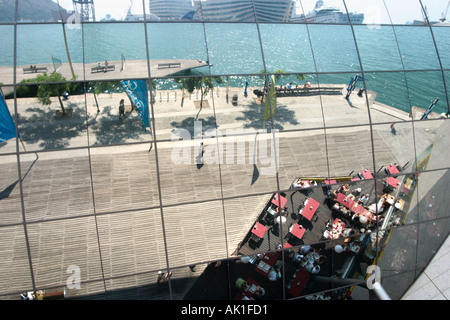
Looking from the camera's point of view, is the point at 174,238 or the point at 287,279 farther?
the point at 287,279

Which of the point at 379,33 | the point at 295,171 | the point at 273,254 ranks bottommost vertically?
the point at 273,254

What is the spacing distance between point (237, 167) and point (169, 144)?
446 cm

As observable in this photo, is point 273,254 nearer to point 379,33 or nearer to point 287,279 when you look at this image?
point 287,279

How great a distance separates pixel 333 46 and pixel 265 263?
636 inches

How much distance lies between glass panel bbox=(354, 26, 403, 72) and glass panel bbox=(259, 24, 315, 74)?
3.91m

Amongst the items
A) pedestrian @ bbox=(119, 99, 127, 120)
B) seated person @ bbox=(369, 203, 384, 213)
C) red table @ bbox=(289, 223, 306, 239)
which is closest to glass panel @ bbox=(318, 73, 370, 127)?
seated person @ bbox=(369, 203, 384, 213)

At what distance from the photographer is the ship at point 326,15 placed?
19.1 m

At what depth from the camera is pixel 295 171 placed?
55.3 feet

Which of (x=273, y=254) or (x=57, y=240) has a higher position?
(x=57, y=240)

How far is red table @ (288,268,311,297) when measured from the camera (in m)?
16.3

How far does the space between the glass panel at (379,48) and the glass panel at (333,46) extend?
800 mm

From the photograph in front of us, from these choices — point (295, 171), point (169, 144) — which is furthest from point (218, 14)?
point (295, 171)
